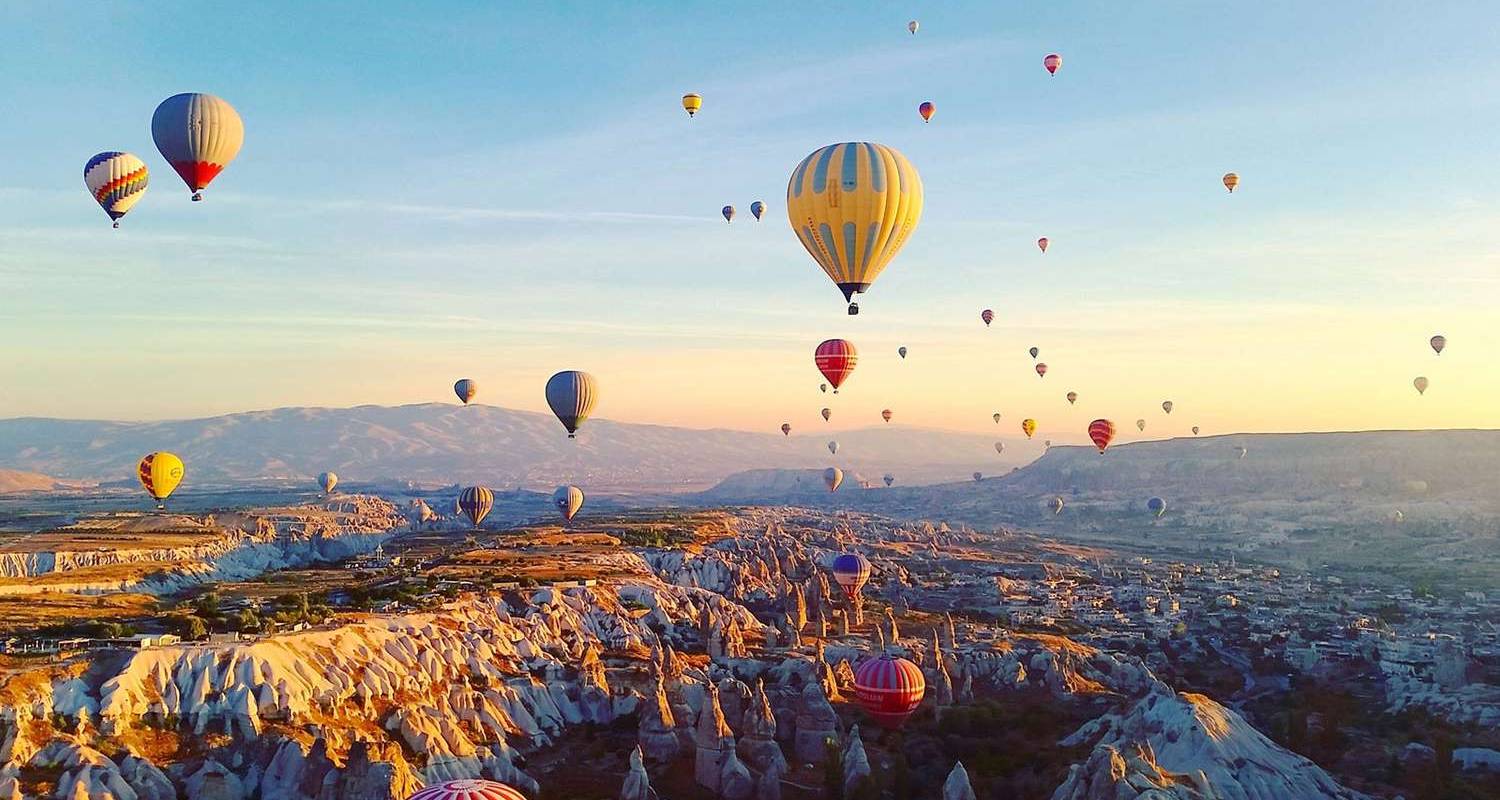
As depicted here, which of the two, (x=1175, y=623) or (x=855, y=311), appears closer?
(x=855, y=311)

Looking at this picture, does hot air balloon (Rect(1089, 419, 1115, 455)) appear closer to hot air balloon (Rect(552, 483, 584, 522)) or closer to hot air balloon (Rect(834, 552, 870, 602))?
hot air balloon (Rect(834, 552, 870, 602))

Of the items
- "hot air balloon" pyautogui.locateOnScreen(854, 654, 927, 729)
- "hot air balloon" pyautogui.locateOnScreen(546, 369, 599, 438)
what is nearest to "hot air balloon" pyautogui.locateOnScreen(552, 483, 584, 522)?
"hot air balloon" pyautogui.locateOnScreen(546, 369, 599, 438)

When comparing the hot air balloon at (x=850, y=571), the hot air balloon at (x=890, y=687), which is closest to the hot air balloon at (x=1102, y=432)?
the hot air balloon at (x=850, y=571)

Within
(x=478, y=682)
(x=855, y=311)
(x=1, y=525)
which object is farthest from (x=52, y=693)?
(x=1, y=525)

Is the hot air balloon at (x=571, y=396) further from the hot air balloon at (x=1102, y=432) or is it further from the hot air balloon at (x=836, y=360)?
the hot air balloon at (x=1102, y=432)

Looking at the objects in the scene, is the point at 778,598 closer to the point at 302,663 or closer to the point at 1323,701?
the point at 1323,701
